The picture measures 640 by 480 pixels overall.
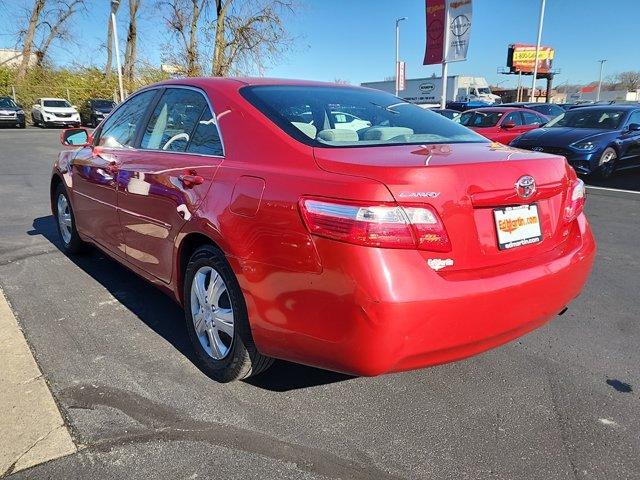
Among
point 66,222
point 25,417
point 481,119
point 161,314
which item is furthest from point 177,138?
point 481,119

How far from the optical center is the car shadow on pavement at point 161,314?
112 inches

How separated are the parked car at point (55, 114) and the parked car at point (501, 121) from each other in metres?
23.9

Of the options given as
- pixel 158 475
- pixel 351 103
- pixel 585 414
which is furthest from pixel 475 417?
pixel 351 103

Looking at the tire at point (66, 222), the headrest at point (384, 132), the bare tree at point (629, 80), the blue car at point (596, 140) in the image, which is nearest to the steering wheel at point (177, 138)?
the headrest at point (384, 132)

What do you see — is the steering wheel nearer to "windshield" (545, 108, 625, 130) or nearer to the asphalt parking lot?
the asphalt parking lot

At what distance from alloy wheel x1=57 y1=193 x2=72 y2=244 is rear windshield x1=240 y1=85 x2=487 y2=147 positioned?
2860 mm

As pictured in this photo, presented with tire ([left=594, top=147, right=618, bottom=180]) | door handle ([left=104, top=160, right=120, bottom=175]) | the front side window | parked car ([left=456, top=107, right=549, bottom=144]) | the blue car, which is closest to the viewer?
the front side window

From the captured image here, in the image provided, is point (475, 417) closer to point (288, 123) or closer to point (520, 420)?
point (520, 420)

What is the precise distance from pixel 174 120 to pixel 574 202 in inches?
92.7

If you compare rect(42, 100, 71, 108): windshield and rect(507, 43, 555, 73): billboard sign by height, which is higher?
rect(507, 43, 555, 73): billboard sign

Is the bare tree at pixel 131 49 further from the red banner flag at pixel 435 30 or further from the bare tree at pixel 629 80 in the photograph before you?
the bare tree at pixel 629 80

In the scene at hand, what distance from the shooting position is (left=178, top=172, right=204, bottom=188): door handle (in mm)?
2698

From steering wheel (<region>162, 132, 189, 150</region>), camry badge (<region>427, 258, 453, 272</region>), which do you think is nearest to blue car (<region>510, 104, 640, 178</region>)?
steering wheel (<region>162, 132, 189, 150</region>)

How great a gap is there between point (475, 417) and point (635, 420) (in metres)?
0.74
